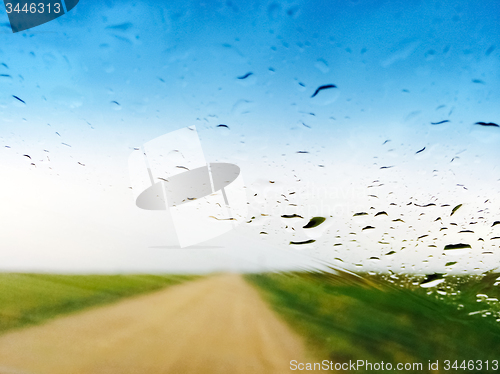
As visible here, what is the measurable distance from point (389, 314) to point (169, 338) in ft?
2.20

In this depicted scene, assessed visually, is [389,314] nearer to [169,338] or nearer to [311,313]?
[311,313]

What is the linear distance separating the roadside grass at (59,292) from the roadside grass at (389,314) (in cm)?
35

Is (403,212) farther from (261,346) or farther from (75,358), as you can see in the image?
(75,358)

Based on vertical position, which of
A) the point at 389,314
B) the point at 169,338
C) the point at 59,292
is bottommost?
the point at 389,314

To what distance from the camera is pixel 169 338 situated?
2.88 feet

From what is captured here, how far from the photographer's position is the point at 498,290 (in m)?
0.90

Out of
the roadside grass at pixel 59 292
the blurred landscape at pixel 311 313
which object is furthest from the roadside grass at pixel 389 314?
the roadside grass at pixel 59 292

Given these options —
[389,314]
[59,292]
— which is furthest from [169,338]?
[389,314]

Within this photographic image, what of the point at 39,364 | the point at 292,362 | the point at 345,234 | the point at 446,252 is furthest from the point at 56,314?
the point at 446,252

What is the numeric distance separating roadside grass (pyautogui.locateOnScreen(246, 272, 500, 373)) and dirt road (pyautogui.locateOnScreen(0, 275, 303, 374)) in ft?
0.25

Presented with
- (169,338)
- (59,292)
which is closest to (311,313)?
(169,338)

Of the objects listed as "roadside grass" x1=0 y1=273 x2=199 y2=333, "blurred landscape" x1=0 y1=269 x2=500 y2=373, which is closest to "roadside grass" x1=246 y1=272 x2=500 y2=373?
"blurred landscape" x1=0 y1=269 x2=500 y2=373

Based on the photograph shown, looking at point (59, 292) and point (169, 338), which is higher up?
point (59, 292)

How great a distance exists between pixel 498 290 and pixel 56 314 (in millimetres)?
1377
